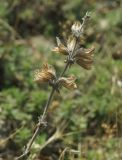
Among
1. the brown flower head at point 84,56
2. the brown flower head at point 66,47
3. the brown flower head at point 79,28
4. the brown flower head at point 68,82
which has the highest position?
the brown flower head at point 79,28

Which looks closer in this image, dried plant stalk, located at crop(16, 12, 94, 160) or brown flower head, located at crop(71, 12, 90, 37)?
brown flower head, located at crop(71, 12, 90, 37)

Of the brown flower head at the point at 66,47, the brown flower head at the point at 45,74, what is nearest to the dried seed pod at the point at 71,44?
the brown flower head at the point at 66,47

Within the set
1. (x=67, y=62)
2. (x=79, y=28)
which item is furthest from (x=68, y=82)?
(x=79, y=28)

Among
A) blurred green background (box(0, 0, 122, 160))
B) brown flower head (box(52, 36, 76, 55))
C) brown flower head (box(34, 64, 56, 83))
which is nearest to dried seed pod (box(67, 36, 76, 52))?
brown flower head (box(52, 36, 76, 55))

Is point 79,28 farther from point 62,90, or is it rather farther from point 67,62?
point 62,90

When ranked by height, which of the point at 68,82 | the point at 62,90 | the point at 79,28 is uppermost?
the point at 79,28

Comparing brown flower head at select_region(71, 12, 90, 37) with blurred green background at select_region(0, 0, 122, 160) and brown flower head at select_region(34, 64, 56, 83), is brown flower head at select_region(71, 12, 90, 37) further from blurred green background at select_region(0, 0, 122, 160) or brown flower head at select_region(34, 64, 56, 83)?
blurred green background at select_region(0, 0, 122, 160)

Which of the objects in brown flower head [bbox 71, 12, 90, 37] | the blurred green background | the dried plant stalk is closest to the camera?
brown flower head [bbox 71, 12, 90, 37]

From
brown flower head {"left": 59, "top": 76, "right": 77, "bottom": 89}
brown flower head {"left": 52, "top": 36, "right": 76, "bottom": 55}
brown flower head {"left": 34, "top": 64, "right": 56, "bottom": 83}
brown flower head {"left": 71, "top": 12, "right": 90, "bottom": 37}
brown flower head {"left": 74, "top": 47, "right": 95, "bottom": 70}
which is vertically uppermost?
brown flower head {"left": 71, "top": 12, "right": 90, "bottom": 37}

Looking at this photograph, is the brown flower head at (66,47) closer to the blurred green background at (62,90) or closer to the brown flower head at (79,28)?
the brown flower head at (79,28)

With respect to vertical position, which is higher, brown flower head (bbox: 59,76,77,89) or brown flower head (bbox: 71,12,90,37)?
brown flower head (bbox: 71,12,90,37)
